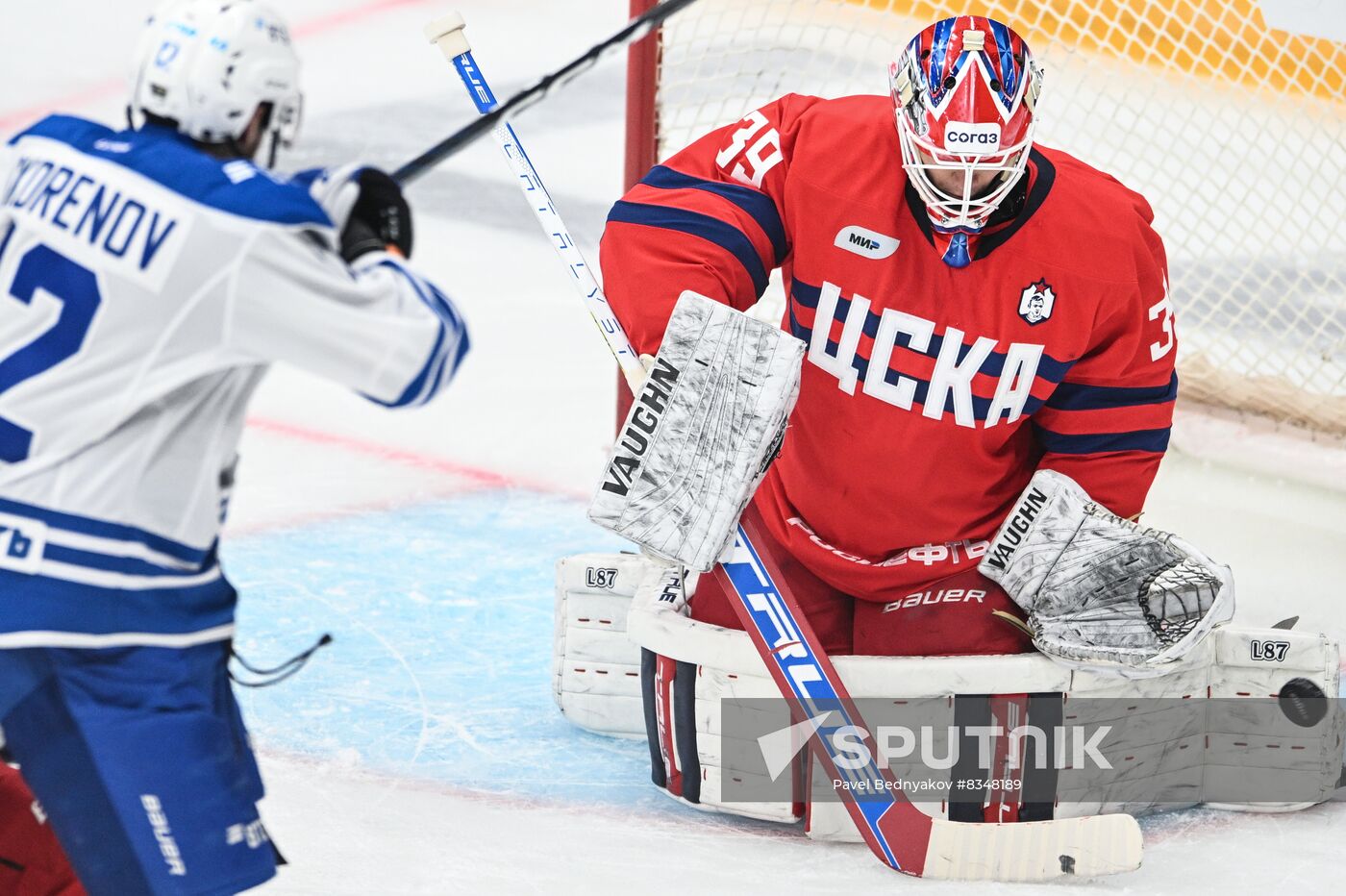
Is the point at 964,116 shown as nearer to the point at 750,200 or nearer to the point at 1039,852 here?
the point at 750,200

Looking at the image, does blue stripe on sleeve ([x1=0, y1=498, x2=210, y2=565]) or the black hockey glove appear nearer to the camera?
blue stripe on sleeve ([x1=0, y1=498, x2=210, y2=565])

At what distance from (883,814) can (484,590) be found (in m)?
1.15

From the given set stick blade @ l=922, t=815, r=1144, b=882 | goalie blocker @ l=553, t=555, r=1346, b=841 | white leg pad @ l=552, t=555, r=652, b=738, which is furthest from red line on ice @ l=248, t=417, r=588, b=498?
stick blade @ l=922, t=815, r=1144, b=882

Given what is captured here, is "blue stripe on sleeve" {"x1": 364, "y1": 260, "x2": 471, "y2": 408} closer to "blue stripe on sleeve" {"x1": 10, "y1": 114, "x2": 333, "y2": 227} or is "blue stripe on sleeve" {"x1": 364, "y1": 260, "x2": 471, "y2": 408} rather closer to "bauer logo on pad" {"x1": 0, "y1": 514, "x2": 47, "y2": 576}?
"blue stripe on sleeve" {"x1": 10, "y1": 114, "x2": 333, "y2": 227}

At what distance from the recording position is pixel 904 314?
8.42 feet

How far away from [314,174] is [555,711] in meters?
1.34

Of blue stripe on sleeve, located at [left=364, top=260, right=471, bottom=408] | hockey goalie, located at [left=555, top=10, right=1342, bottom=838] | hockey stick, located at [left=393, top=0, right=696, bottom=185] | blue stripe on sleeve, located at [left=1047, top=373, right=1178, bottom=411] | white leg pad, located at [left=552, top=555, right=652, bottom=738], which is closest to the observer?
blue stripe on sleeve, located at [left=364, top=260, right=471, bottom=408]

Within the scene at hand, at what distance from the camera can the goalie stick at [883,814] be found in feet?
8.16

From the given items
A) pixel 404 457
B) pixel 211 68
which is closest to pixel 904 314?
pixel 211 68

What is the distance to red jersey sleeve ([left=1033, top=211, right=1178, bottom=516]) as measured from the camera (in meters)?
2.60

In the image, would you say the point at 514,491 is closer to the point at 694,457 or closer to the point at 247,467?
the point at 247,467

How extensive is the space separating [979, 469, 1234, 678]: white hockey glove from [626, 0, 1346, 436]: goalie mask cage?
1.44m

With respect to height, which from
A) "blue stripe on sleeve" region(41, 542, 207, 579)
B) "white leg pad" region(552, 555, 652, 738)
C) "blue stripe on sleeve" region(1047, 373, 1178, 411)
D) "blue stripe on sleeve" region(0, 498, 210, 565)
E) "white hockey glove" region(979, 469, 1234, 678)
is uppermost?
"blue stripe on sleeve" region(1047, 373, 1178, 411)

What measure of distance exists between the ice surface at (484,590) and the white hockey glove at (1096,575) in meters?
0.31
